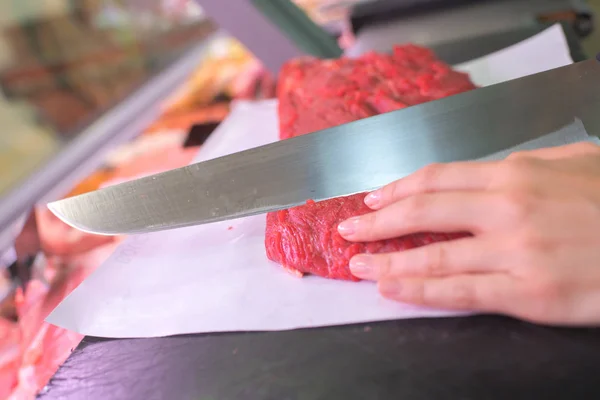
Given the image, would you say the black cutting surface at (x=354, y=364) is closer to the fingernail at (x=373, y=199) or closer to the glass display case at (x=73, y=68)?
the fingernail at (x=373, y=199)

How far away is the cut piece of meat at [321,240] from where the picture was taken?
108cm

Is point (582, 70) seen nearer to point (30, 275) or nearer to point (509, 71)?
point (509, 71)

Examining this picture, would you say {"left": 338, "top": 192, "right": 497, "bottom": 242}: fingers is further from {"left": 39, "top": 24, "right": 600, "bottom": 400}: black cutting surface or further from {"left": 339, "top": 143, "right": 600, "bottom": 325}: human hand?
{"left": 39, "top": 24, "right": 600, "bottom": 400}: black cutting surface

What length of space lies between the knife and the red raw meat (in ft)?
0.26

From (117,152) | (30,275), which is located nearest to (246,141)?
(117,152)

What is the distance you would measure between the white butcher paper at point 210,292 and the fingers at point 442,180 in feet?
0.74

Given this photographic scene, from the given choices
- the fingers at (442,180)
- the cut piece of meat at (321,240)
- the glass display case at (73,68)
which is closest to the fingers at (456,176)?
the fingers at (442,180)

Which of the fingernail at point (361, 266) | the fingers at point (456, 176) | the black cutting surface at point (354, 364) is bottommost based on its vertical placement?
the black cutting surface at point (354, 364)

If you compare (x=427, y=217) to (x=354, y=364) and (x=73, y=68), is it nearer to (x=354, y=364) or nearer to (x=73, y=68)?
(x=354, y=364)

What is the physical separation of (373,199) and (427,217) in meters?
0.17

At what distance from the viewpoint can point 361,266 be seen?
105cm

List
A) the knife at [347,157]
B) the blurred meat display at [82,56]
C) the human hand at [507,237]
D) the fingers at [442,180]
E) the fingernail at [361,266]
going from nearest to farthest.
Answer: the human hand at [507,237]
the fingers at [442,180]
the fingernail at [361,266]
the knife at [347,157]
the blurred meat display at [82,56]

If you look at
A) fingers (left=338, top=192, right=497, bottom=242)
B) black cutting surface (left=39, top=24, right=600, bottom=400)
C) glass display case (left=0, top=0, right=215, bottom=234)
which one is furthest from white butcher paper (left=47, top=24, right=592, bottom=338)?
glass display case (left=0, top=0, right=215, bottom=234)

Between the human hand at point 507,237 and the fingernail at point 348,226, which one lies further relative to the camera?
the fingernail at point 348,226
